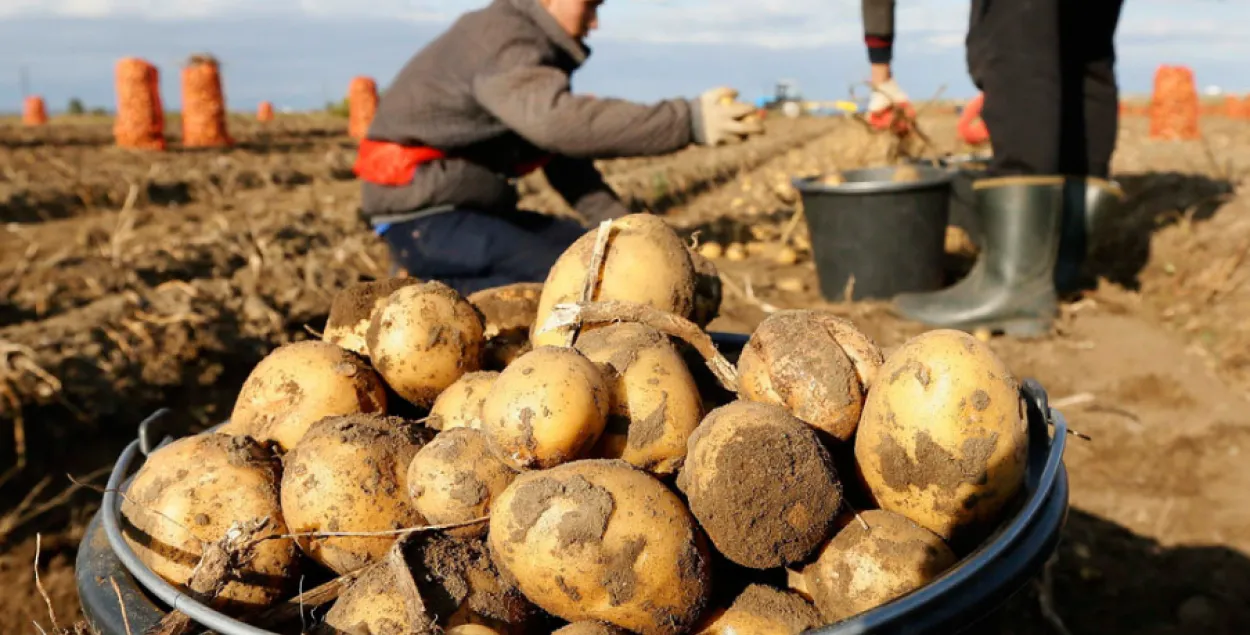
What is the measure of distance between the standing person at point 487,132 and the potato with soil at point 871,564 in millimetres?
2495

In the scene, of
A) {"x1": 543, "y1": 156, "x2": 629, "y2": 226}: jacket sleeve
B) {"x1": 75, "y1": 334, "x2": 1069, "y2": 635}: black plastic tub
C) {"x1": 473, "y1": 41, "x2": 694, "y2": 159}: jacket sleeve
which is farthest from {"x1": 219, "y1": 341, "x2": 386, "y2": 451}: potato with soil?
{"x1": 543, "y1": 156, "x2": 629, "y2": 226}: jacket sleeve

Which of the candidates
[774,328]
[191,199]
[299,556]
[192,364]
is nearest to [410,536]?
[299,556]

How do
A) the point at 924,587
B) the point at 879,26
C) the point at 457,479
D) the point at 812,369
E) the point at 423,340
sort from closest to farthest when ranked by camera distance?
the point at 924,587, the point at 457,479, the point at 812,369, the point at 423,340, the point at 879,26

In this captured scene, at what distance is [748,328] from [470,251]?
183 centimetres

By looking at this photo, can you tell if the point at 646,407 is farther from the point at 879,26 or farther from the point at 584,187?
the point at 879,26

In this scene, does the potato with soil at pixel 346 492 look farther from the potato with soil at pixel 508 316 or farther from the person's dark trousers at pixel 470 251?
the person's dark trousers at pixel 470 251

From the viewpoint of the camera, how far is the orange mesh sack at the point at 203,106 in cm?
1535

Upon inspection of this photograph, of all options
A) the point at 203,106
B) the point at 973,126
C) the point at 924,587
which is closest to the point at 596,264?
the point at 924,587

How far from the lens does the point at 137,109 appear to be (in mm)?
14328

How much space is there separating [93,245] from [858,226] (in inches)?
219

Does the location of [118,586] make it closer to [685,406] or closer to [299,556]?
[299,556]

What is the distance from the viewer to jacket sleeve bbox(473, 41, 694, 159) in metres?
3.64

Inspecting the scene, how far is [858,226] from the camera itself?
4992 millimetres

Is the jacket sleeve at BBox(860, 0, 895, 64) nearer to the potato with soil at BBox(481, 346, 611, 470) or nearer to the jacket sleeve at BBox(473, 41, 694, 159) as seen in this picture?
the jacket sleeve at BBox(473, 41, 694, 159)
